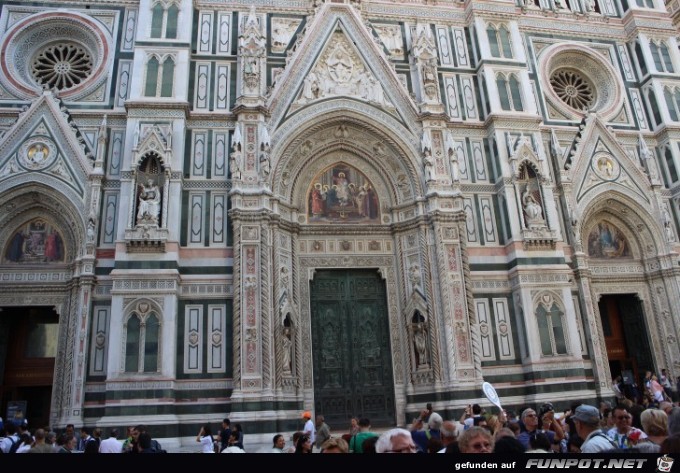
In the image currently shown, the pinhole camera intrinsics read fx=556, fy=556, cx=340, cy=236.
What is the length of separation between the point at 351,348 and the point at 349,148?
7241 mm

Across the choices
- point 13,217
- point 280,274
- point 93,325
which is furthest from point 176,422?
point 13,217

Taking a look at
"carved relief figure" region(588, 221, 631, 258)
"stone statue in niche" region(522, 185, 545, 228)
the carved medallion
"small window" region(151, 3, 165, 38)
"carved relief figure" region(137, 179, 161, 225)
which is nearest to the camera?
"carved relief figure" region(137, 179, 161, 225)

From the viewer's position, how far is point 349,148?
2048 cm

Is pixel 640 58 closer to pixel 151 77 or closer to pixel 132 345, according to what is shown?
pixel 151 77

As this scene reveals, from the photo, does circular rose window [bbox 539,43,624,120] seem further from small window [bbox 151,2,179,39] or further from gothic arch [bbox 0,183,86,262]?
gothic arch [bbox 0,183,86,262]

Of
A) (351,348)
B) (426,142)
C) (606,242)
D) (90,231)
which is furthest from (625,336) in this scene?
(90,231)

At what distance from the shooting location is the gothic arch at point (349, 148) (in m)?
19.5

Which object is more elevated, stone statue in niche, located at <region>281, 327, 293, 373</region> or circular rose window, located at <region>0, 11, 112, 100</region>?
circular rose window, located at <region>0, 11, 112, 100</region>

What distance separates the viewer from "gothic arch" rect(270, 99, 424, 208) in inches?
769

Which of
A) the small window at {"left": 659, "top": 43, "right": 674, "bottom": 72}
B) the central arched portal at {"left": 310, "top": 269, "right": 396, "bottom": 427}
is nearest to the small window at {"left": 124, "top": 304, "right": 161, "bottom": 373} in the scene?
the central arched portal at {"left": 310, "top": 269, "right": 396, "bottom": 427}

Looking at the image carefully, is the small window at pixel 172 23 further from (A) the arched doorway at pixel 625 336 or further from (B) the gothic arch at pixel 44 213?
(A) the arched doorway at pixel 625 336

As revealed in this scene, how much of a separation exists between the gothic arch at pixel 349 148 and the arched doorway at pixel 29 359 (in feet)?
29.3

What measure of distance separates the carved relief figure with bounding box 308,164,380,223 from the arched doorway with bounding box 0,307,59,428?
9.42 metres

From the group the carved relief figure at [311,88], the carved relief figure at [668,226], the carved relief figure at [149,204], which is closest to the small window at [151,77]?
the carved relief figure at [149,204]
